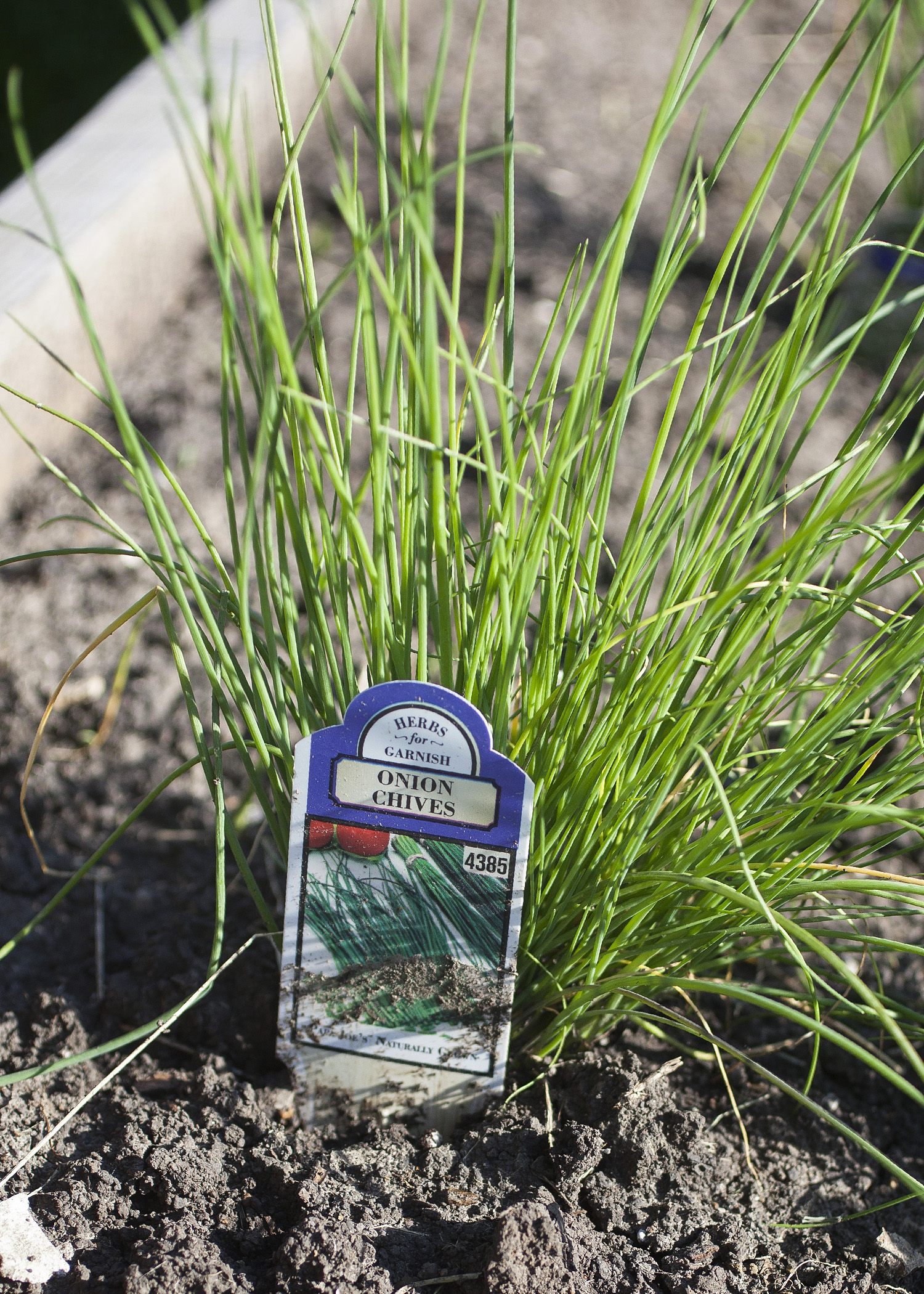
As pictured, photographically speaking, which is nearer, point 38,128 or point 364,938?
point 364,938

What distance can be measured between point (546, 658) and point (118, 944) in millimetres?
621

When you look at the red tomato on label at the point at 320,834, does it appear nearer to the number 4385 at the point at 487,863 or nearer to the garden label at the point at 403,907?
the garden label at the point at 403,907

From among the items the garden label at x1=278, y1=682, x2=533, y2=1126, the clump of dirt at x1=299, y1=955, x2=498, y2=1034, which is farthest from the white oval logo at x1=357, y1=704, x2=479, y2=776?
the clump of dirt at x1=299, y1=955, x2=498, y2=1034

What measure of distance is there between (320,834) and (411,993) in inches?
6.4

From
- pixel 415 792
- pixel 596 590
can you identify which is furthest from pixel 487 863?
pixel 596 590

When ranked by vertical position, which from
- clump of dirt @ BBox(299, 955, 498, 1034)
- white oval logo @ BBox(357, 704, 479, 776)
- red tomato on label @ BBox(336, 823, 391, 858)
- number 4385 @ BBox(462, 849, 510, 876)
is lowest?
clump of dirt @ BBox(299, 955, 498, 1034)

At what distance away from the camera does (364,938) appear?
869 mm

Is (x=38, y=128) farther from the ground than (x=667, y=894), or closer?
farther from the ground

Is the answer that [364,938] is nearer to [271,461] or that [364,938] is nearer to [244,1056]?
[244,1056]

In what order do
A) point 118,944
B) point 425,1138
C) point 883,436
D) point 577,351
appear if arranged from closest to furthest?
point 883,436, point 425,1138, point 118,944, point 577,351

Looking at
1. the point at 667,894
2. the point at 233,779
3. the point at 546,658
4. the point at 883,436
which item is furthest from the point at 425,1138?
the point at 883,436

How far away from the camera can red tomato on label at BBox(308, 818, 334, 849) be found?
0.83 metres

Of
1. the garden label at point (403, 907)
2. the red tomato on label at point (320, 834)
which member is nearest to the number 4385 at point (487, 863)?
the garden label at point (403, 907)

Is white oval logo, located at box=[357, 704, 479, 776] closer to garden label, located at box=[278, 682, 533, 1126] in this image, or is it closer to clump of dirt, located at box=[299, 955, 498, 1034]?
garden label, located at box=[278, 682, 533, 1126]
